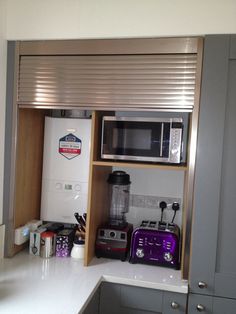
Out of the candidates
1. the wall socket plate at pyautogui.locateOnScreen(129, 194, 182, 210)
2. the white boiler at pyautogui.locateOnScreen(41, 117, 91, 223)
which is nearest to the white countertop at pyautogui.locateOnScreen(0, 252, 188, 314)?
the white boiler at pyautogui.locateOnScreen(41, 117, 91, 223)

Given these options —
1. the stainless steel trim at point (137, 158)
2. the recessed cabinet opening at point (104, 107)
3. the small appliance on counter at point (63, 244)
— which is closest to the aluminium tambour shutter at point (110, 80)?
the recessed cabinet opening at point (104, 107)

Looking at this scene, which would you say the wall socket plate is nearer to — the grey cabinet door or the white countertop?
the white countertop

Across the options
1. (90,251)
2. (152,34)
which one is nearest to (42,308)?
(90,251)

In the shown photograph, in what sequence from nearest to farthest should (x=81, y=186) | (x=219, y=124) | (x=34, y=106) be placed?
(x=219, y=124)
(x=34, y=106)
(x=81, y=186)

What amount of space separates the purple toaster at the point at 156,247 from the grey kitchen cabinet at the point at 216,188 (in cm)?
17

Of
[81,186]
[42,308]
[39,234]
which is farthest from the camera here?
[81,186]

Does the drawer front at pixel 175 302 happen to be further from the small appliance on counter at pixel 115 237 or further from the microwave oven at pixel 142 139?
the microwave oven at pixel 142 139

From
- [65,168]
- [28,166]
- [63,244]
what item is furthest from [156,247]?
[28,166]

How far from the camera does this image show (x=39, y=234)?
1785 millimetres

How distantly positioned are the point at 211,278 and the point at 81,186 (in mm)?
944

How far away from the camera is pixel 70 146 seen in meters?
1.90

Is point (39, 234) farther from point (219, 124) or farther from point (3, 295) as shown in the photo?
point (219, 124)

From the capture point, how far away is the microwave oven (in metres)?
1.52

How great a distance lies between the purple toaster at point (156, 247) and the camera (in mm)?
1638
